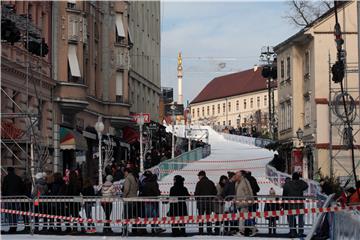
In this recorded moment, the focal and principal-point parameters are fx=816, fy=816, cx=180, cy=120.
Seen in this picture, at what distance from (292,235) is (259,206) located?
1285 millimetres

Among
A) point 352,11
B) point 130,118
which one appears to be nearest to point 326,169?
point 352,11

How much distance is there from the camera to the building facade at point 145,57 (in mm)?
64375

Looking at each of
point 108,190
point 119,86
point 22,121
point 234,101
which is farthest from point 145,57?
point 234,101

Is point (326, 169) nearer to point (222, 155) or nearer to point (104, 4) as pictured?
point (104, 4)

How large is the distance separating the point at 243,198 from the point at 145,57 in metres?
52.1

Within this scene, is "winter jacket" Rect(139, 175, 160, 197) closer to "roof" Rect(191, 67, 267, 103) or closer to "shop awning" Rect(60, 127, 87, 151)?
"shop awning" Rect(60, 127, 87, 151)

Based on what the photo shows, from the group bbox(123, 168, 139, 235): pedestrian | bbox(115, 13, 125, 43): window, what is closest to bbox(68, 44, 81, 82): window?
bbox(115, 13, 125, 43): window

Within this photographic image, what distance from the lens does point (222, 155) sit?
246ft

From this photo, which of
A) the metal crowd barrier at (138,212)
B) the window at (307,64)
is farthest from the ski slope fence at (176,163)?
the metal crowd barrier at (138,212)

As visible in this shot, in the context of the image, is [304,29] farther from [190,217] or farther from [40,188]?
[190,217]

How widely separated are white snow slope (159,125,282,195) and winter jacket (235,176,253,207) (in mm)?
17657

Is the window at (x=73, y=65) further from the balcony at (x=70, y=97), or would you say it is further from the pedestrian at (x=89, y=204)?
the pedestrian at (x=89, y=204)

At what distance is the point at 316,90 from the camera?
49094mm

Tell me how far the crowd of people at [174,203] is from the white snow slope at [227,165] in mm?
16916
